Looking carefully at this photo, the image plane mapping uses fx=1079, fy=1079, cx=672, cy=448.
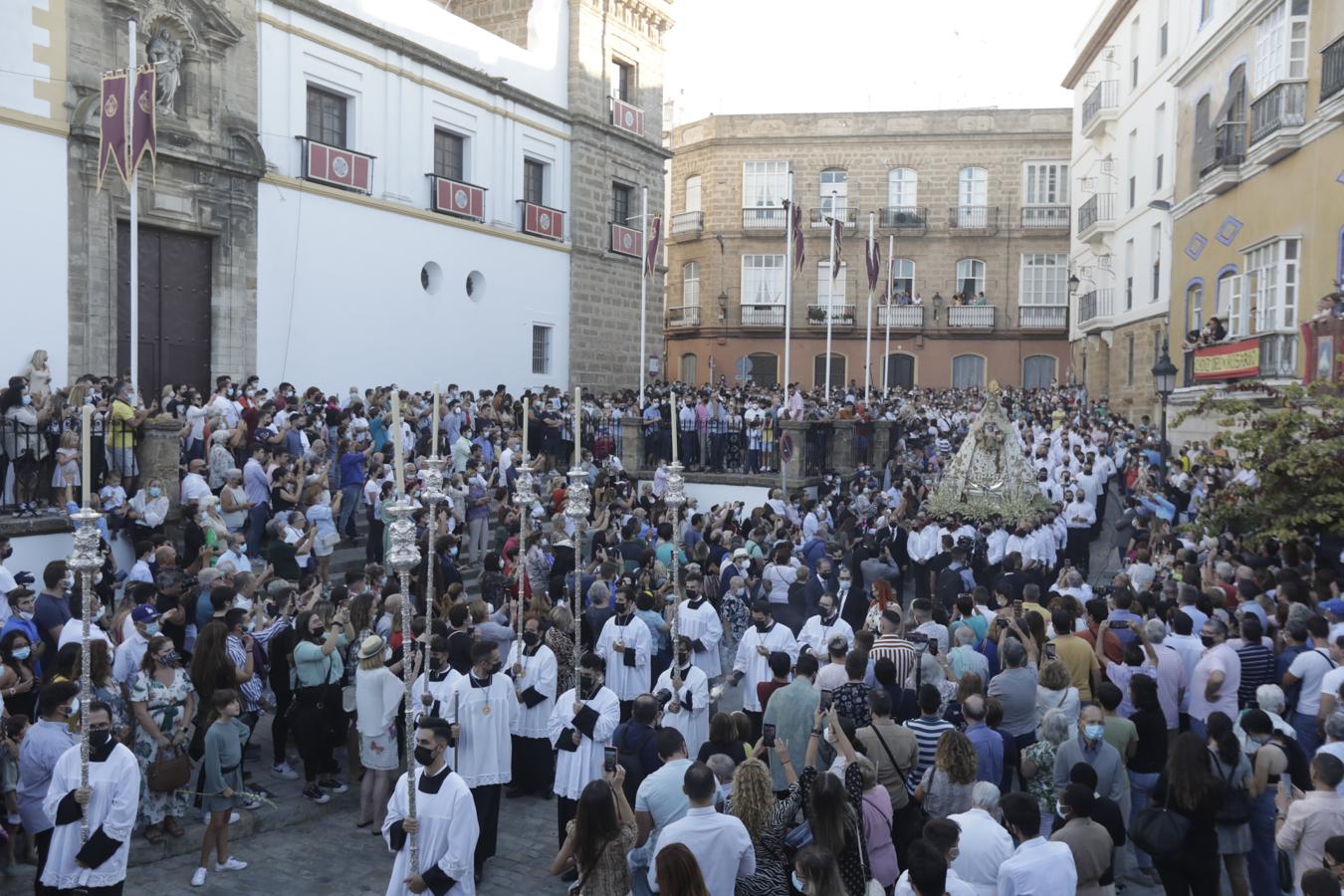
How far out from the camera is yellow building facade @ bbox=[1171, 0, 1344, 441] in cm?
1816

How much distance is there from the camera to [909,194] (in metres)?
42.3

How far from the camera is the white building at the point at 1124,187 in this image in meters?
29.2

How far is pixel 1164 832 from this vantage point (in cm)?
629

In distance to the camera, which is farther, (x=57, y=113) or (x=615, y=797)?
(x=57, y=113)

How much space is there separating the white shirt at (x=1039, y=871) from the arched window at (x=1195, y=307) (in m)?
21.9

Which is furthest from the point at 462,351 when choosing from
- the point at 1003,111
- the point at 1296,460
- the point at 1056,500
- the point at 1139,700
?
the point at 1003,111

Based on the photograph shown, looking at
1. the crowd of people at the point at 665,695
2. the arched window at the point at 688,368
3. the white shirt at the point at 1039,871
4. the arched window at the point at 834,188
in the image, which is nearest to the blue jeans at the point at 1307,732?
the crowd of people at the point at 665,695

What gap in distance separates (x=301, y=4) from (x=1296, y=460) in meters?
18.2

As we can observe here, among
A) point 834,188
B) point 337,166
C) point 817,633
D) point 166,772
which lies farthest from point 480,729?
point 834,188

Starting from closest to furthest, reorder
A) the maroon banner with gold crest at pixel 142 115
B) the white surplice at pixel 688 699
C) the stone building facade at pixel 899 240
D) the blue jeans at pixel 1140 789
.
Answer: the blue jeans at pixel 1140 789 < the white surplice at pixel 688 699 < the maroon banner with gold crest at pixel 142 115 < the stone building facade at pixel 899 240

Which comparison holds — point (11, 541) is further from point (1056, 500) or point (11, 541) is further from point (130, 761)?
point (1056, 500)

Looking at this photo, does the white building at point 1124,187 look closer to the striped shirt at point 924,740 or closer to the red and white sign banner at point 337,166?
the red and white sign banner at point 337,166

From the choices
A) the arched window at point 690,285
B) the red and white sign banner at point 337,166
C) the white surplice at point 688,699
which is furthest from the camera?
the arched window at point 690,285

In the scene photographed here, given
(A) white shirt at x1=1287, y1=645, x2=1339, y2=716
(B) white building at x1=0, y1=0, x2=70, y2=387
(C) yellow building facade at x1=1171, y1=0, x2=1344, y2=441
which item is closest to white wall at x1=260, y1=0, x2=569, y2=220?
(B) white building at x1=0, y1=0, x2=70, y2=387
